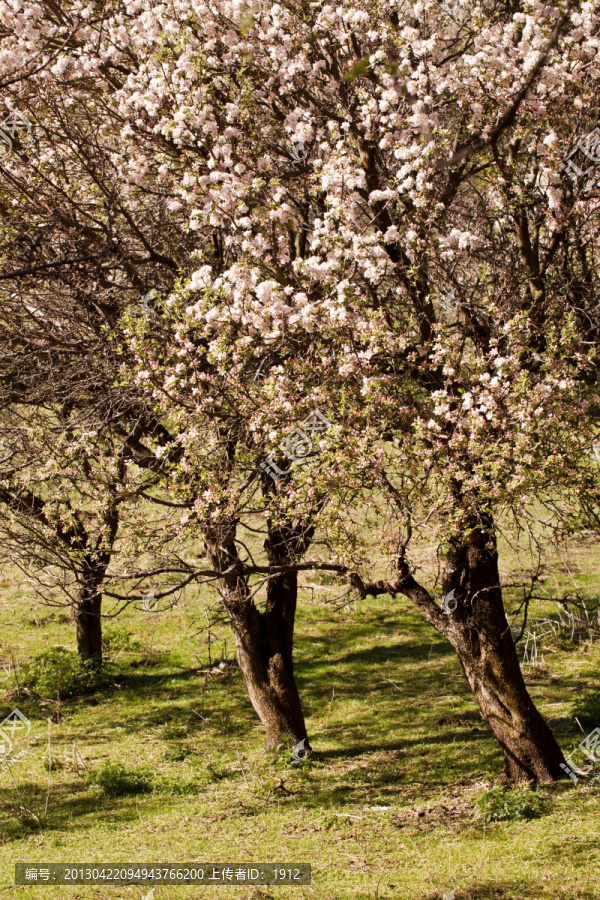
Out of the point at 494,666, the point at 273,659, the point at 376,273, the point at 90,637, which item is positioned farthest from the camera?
the point at 90,637

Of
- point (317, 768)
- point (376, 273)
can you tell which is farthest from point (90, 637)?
point (376, 273)

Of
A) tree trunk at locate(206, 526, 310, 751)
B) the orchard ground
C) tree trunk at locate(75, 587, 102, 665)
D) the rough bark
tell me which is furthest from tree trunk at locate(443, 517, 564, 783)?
tree trunk at locate(75, 587, 102, 665)

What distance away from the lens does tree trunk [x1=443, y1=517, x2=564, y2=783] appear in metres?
8.48

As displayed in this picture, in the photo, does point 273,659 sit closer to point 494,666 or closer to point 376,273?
point 494,666

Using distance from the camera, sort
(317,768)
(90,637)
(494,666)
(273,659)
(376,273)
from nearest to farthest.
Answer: (376,273), (494,666), (317,768), (273,659), (90,637)

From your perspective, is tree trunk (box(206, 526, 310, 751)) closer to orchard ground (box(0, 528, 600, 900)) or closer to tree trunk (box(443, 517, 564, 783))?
orchard ground (box(0, 528, 600, 900))

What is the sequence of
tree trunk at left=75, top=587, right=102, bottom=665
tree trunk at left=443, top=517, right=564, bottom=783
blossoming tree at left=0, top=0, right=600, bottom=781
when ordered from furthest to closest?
1. tree trunk at left=75, top=587, right=102, bottom=665
2. tree trunk at left=443, top=517, right=564, bottom=783
3. blossoming tree at left=0, top=0, right=600, bottom=781

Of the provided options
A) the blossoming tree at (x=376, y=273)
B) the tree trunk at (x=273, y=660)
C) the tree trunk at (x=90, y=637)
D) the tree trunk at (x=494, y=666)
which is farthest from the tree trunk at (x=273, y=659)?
the tree trunk at (x=90, y=637)

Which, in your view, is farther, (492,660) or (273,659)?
(273,659)

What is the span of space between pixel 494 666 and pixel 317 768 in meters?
2.86

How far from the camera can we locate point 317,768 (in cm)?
1021

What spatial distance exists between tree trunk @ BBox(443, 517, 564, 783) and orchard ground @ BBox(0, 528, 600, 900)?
381mm

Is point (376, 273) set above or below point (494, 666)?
above

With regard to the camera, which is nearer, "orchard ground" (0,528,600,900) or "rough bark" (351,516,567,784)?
"orchard ground" (0,528,600,900)
